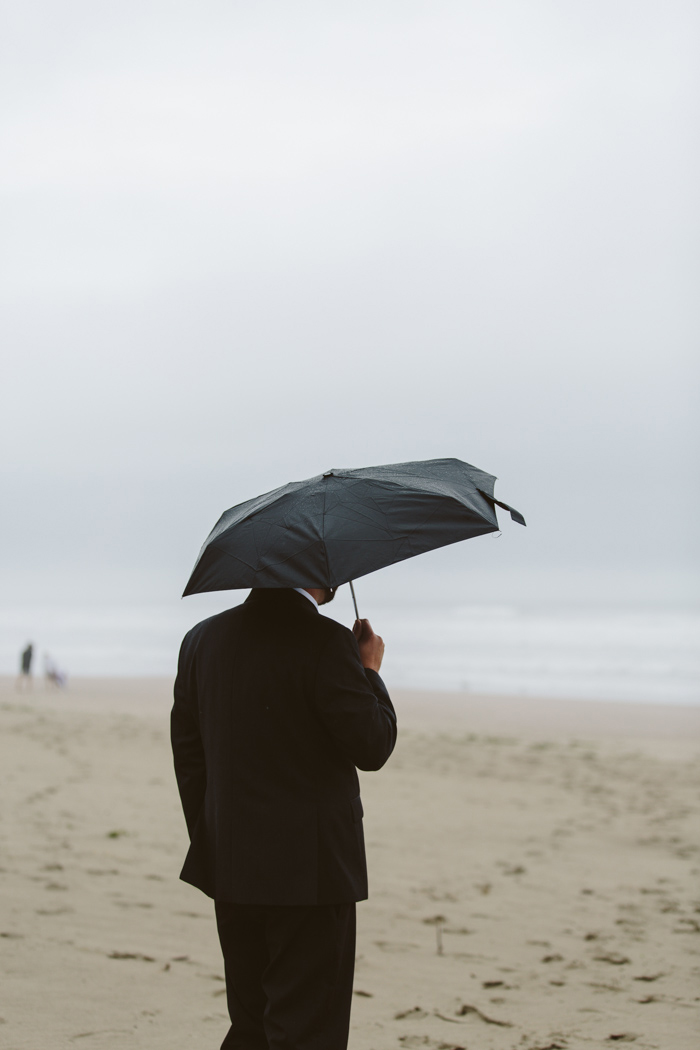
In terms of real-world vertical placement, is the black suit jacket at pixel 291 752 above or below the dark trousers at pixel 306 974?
above

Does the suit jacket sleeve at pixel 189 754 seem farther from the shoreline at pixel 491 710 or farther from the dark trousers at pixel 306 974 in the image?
the shoreline at pixel 491 710

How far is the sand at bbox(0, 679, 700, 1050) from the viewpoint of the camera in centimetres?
377

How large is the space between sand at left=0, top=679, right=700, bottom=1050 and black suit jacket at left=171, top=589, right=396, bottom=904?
5.05 ft

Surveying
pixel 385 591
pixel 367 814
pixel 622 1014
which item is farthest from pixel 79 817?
pixel 385 591

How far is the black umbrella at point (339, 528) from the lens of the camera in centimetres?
239

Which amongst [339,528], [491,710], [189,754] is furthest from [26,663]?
[339,528]

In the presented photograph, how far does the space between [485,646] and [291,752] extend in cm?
3516

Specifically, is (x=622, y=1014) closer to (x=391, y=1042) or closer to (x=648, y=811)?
(x=391, y=1042)

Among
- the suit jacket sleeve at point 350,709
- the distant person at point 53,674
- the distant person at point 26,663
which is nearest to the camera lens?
the suit jacket sleeve at point 350,709

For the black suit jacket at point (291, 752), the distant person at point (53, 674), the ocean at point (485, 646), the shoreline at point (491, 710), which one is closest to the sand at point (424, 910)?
the black suit jacket at point (291, 752)

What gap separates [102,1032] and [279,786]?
1.79 metres

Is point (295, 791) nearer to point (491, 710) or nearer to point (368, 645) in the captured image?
point (368, 645)

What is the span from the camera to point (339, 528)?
248 cm

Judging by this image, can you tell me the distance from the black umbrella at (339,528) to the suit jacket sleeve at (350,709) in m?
0.21
